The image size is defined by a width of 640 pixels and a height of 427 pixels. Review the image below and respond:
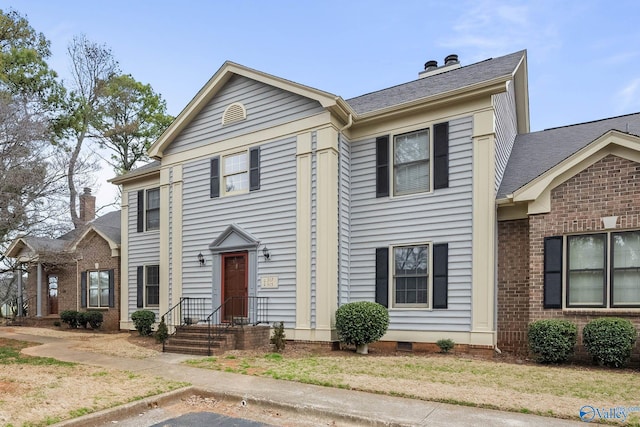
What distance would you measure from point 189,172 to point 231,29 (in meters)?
5.28

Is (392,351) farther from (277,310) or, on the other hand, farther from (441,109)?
(441,109)

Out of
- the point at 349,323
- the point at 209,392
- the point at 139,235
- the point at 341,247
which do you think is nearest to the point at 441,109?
the point at 341,247

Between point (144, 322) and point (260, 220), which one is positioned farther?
point (144, 322)

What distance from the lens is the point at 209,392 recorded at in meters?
6.44

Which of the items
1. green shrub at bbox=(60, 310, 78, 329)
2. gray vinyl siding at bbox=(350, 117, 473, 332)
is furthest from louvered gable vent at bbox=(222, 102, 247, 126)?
green shrub at bbox=(60, 310, 78, 329)

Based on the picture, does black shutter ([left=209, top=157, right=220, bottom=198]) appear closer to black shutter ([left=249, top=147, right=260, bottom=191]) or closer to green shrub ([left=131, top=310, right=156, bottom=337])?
black shutter ([left=249, top=147, right=260, bottom=191])

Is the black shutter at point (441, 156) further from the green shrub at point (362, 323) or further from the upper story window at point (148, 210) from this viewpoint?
the upper story window at point (148, 210)

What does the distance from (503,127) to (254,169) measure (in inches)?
266

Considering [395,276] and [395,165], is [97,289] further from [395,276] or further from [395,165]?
[395,165]

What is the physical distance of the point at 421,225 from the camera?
10.7 metres

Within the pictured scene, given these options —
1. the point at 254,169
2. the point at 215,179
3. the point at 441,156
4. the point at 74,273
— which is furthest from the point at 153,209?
the point at 441,156

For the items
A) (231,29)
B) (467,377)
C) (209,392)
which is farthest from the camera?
(231,29)

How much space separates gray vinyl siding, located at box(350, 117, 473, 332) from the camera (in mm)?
10052

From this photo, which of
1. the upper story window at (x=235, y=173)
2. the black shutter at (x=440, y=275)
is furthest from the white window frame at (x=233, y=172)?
the black shutter at (x=440, y=275)
